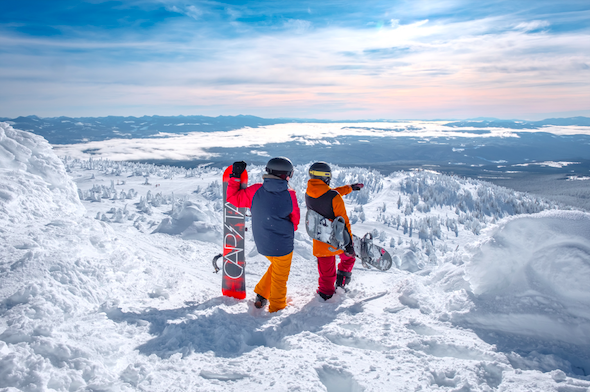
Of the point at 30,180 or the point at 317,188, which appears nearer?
the point at 317,188

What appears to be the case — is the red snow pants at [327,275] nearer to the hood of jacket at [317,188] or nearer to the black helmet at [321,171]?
the hood of jacket at [317,188]

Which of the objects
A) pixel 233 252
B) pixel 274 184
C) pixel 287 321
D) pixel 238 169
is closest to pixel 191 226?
pixel 233 252

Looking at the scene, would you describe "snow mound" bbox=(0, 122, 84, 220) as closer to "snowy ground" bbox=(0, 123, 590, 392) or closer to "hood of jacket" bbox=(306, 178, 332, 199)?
"snowy ground" bbox=(0, 123, 590, 392)

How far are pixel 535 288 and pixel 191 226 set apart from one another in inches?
309

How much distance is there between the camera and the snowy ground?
7.73ft

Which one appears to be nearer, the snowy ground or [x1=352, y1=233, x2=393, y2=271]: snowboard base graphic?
the snowy ground

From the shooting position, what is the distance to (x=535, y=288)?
3250 millimetres

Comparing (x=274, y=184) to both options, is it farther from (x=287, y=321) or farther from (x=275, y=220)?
(x=287, y=321)

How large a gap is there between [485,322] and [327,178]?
97.8 inches

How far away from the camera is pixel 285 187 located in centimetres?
396

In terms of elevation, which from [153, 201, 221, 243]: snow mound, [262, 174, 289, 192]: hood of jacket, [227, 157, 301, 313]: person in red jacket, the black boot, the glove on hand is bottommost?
[153, 201, 221, 243]: snow mound

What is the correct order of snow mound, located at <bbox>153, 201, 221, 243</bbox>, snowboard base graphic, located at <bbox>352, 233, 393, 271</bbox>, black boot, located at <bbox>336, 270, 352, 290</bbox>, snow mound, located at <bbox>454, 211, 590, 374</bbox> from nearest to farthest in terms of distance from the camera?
1. snow mound, located at <bbox>454, 211, 590, 374</bbox>
2. black boot, located at <bbox>336, 270, 352, 290</bbox>
3. snowboard base graphic, located at <bbox>352, 233, 393, 271</bbox>
4. snow mound, located at <bbox>153, 201, 221, 243</bbox>

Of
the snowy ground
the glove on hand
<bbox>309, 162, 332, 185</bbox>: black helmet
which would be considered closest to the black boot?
the snowy ground

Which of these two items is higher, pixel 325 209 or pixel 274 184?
pixel 274 184
